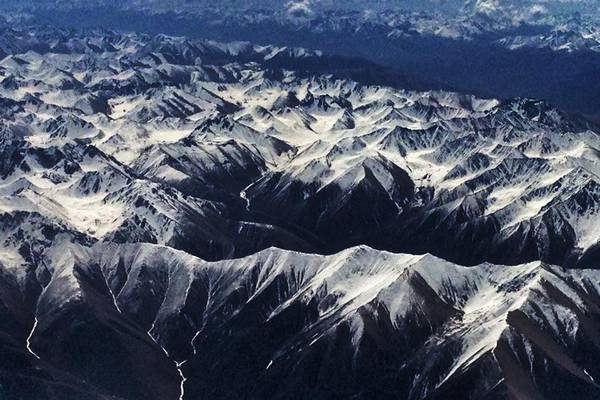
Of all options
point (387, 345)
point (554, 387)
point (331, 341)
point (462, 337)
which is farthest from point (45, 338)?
point (554, 387)

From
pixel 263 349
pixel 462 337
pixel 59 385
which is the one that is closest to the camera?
pixel 59 385

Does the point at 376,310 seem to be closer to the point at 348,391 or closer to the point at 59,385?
the point at 348,391

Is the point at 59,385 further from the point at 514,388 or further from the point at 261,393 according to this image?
the point at 514,388

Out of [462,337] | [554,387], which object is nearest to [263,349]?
[462,337]

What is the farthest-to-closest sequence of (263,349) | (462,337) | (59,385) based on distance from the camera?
1. (263,349)
2. (462,337)
3. (59,385)

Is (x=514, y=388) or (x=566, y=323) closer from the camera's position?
(x=514, y=388)

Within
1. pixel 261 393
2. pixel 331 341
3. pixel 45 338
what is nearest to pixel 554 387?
pixel 331 341

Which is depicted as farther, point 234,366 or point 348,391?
point 234,366

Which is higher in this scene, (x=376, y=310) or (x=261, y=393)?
(x=376, y=310)

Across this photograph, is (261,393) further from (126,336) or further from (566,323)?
(566,323)
